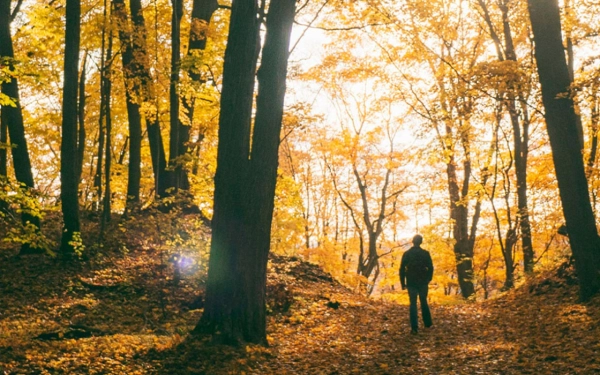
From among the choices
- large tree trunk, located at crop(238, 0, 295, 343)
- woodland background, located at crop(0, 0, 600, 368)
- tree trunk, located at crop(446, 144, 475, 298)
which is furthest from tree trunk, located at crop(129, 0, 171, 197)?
tree trunk, located at crop(446, 144, 475, 298)

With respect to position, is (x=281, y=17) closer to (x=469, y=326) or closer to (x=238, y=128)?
(x=238, y=128)

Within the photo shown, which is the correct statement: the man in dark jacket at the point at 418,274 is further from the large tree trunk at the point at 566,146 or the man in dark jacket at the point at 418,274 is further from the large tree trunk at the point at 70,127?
the large tree trunk at the point at 70,127

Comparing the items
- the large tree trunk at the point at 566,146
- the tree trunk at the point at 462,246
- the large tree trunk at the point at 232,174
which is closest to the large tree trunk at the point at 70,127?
the large tree trunk at the point at 232,174

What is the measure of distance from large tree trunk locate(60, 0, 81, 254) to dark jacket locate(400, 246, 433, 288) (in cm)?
789

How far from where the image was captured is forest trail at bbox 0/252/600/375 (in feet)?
22.4

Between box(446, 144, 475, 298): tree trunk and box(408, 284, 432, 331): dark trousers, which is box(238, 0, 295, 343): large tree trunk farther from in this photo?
box(446, 144, 475, 298): tree trunk

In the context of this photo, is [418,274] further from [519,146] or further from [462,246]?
[462,246]

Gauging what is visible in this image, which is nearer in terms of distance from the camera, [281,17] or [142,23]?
[281,17]

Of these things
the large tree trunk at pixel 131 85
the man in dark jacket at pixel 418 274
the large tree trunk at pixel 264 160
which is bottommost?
the man in dark jacket at pixel 418 274

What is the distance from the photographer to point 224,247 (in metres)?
7.94

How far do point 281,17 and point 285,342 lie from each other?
5526 mm

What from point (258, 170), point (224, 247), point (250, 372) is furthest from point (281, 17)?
point (250, 372)

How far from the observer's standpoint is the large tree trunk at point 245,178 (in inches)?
310

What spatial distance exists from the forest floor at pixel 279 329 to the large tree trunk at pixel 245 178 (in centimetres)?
61
